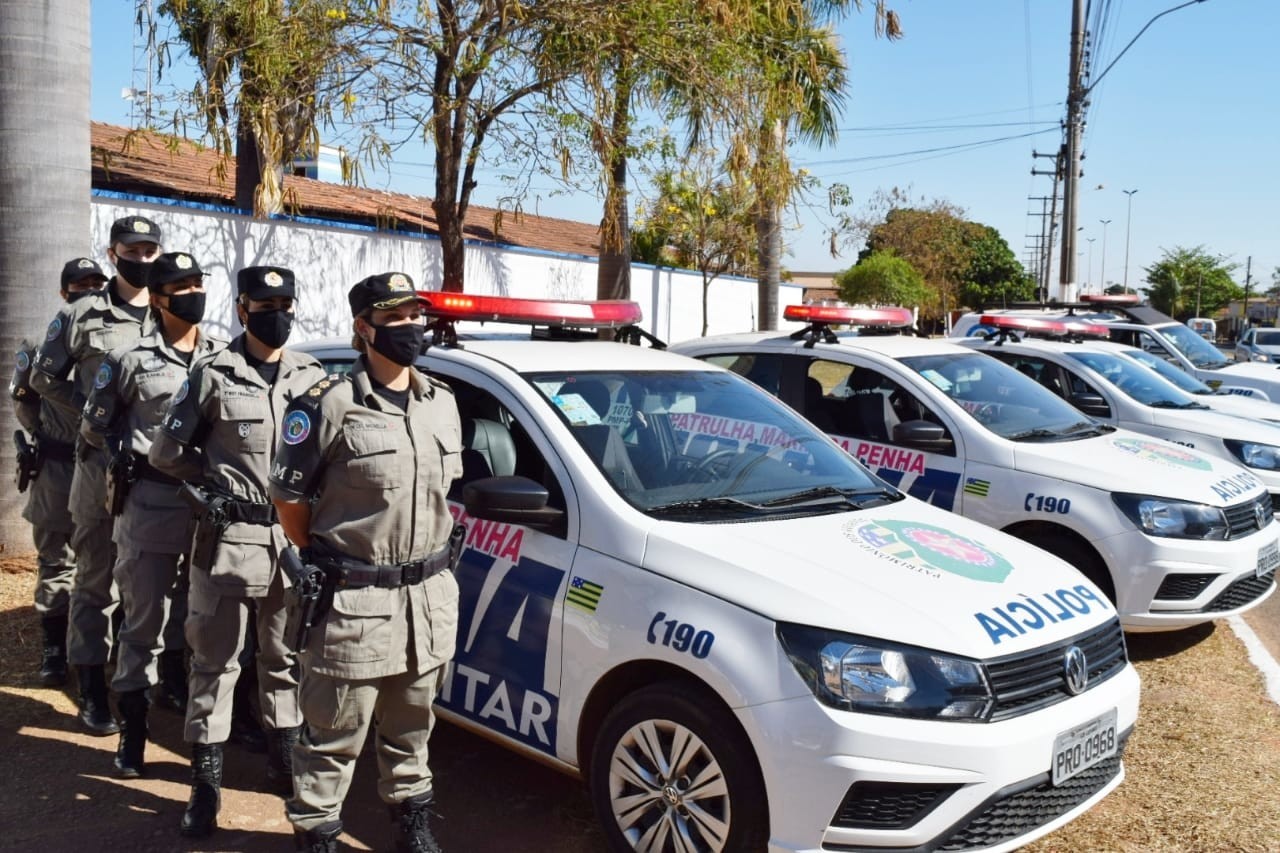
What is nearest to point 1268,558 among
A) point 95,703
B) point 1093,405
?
point 1093,405

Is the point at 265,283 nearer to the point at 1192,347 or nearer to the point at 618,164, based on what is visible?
the point at 618,164

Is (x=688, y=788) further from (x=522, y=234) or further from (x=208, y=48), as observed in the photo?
(x=522, y=234)

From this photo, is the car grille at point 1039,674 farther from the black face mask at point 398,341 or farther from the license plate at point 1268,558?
the license plate at point 1268,558

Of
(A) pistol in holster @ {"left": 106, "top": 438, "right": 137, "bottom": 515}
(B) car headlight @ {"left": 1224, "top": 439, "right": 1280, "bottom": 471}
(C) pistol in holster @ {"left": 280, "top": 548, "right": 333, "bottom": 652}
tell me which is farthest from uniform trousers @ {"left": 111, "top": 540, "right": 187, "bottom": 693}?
(B) car headlight @ {"left": 1224, "top": 439, "right": 1280, "bottom": 471}

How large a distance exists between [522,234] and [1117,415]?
18326 mm

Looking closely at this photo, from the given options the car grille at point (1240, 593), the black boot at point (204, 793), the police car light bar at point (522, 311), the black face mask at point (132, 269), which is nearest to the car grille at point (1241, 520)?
the car grille at point (1240, 593)

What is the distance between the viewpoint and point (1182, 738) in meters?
4.71

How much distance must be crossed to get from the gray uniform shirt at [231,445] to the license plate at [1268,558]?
4729mm

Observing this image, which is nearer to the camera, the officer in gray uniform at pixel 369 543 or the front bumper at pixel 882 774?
the front bumper at pixel 882 774

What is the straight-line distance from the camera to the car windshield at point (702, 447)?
384 cm

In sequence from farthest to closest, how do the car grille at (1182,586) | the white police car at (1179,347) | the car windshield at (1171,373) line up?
the white police car at (1179,347)
the car windshield at (1171,373)
the car grille at (1182,586)

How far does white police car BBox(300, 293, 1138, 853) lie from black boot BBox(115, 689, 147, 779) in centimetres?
118

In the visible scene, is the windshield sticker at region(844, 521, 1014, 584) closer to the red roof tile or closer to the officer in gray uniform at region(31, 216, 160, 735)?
the officer in gray uniform at region(31, 216, 160, 735)

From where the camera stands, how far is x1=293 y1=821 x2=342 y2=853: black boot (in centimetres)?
328
